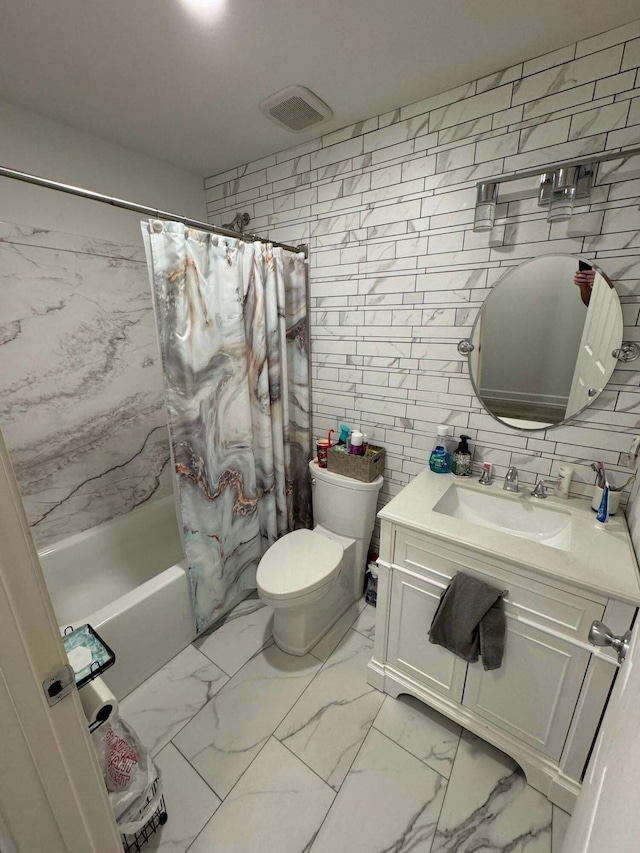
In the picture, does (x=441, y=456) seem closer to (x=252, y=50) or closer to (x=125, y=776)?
(x=125, y=776)

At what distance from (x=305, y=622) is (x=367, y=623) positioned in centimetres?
41

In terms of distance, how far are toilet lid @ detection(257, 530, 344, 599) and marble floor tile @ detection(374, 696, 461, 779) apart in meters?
0.55

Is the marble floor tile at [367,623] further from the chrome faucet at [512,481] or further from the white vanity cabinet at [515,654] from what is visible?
the chrome faucet at [512,481]

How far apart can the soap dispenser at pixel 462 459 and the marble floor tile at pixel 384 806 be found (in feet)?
3.51

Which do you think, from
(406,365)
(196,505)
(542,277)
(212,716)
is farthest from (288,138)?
(212,716)

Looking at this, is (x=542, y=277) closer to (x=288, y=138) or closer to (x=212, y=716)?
(x=288, y=138)

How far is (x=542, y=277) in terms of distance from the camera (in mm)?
1326

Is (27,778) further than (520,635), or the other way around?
(520,635)

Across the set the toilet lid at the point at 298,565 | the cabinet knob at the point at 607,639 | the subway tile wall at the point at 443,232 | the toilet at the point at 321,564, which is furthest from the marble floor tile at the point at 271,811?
the subway tile wall at the point at 443,232

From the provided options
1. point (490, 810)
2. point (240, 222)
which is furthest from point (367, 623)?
point (240, 222)

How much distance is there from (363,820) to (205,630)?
1.00 m

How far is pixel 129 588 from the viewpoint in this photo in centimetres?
198

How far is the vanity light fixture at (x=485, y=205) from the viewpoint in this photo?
127 cm

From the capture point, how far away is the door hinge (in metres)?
0.55
